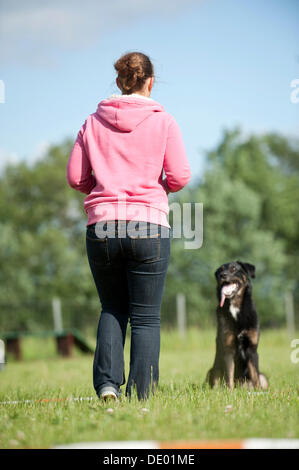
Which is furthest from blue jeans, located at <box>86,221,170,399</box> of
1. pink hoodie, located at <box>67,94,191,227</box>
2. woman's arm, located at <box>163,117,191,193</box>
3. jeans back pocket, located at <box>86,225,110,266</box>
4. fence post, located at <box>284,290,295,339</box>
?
fence post, located at <box>284,290,295,339</box>

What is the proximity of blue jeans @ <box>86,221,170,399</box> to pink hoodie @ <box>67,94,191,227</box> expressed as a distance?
10cm

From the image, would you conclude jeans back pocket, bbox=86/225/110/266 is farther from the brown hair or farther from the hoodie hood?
the brown hair

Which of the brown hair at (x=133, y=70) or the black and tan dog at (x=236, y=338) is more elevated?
the brown hair at (x=133, y=70)

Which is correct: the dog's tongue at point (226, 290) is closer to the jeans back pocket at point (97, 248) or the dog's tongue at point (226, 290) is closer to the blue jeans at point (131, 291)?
the blue jeans at point (131, 291)

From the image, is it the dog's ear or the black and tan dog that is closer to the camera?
the black and tan dog

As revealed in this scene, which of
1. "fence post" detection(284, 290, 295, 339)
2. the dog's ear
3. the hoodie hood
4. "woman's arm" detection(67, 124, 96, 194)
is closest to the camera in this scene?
the hoodie hood

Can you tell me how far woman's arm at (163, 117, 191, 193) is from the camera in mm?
3294

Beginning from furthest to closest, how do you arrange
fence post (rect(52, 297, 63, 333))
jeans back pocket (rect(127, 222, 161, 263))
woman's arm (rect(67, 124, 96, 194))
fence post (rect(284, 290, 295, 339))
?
fence post (rect(284, 290, 295, 339)), fence post (rect(52, 297, 63, 333)), woman's arm (rect(67, 124, 96, 194)), jeans back pocket (rect(127, 222, 161, 263))

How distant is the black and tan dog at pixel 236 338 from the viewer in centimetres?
446

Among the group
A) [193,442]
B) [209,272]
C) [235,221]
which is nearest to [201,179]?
[235,221]

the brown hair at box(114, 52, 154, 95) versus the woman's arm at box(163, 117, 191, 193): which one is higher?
the brown hair at box(114, 52, 154, 95)

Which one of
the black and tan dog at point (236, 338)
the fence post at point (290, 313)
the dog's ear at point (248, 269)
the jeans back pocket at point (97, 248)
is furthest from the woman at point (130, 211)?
the fence post at point (290, 313)

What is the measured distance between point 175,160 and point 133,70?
626 mm

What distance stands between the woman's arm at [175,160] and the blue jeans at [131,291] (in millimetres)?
314
